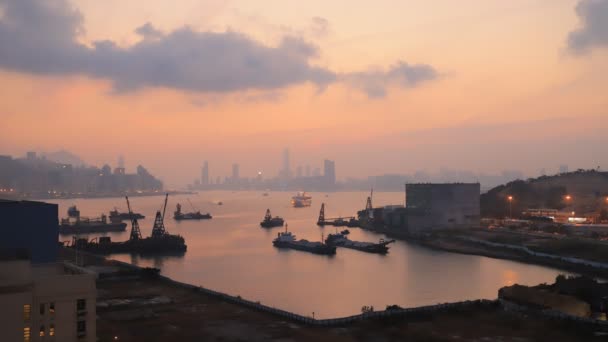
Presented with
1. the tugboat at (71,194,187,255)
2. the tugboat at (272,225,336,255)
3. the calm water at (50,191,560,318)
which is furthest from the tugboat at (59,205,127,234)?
the tugboat at (272,225,336,255)

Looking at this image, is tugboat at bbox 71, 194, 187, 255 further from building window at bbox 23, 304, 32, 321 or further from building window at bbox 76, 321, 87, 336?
building window at bbox 23, 304, 32, 321

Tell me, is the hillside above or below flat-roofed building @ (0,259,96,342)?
above

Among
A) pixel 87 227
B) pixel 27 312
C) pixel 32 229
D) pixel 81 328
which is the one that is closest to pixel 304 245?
pixel 32 229

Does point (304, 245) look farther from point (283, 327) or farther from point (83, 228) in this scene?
point (83, 228)

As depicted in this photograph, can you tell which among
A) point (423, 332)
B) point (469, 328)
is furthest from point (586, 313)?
point (423, 332)

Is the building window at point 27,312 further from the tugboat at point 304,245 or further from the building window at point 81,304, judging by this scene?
the tugboat at point 304,245

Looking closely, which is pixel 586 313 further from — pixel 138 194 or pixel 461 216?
pixel 138 194
